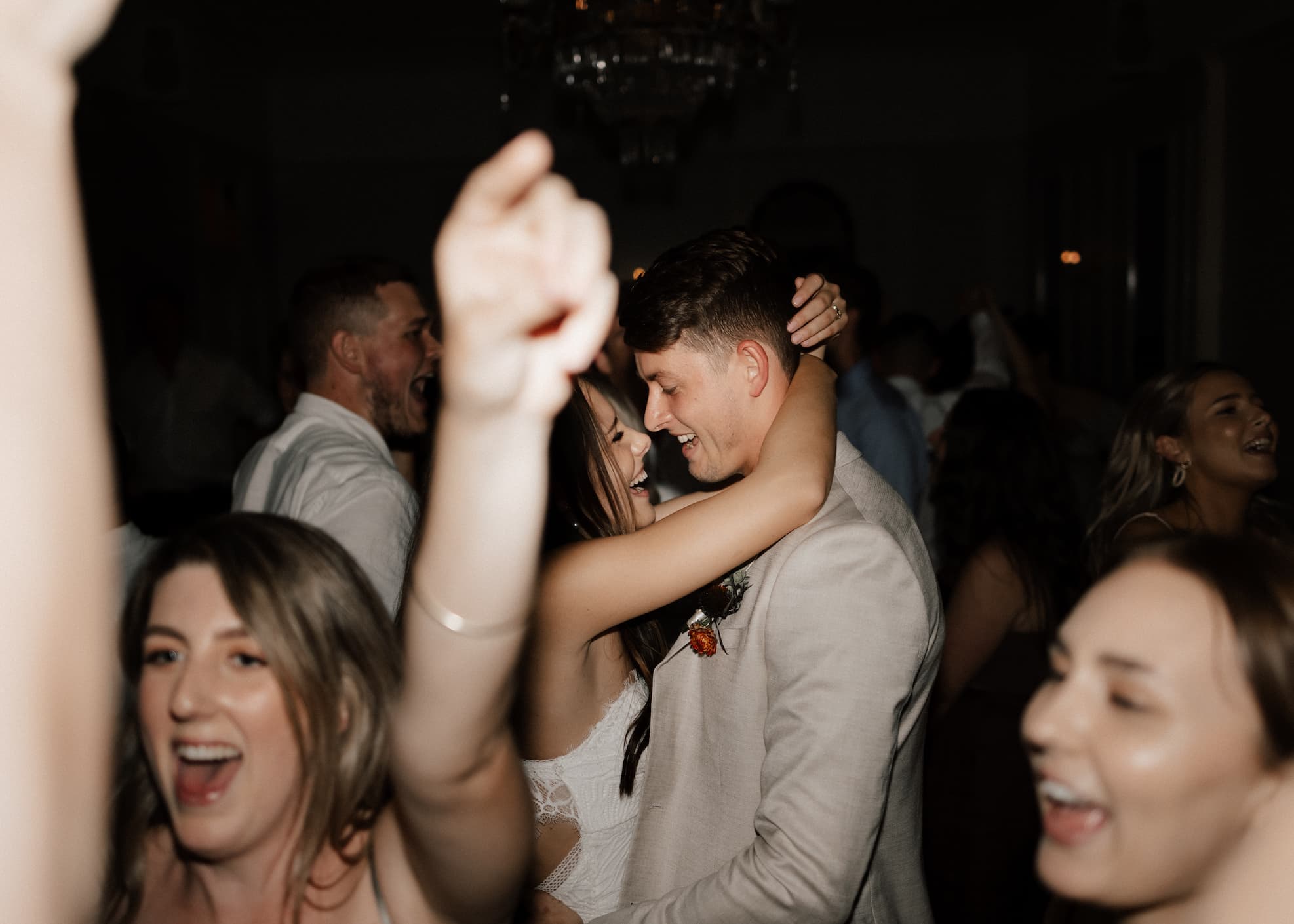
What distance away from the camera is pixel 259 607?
1.14 metres

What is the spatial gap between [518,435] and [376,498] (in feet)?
6.28

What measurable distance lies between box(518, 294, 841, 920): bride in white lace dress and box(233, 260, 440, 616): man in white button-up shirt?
0.80m

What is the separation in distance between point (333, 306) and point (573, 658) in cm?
168

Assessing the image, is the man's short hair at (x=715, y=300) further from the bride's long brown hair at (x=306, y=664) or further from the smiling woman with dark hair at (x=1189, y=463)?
the smiling woman with dark hair at (x=1189, y=463)

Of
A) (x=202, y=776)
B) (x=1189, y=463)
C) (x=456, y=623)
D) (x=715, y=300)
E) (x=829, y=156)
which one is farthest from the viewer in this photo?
(x=829, y=156)

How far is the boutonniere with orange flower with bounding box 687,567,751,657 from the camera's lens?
5.16 feet

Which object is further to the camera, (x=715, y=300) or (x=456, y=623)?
(x=715, y=300)

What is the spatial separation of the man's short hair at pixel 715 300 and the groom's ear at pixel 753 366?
0.01m

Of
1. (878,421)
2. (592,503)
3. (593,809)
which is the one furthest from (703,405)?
(878,421)

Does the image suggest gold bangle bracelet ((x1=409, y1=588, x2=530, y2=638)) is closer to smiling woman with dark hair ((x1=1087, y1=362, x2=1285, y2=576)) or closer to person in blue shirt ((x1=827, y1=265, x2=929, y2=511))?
smiling woman with dark hair ((x1=1087, y1=362, x2=1285, y2=576))

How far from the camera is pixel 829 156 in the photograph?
841 cm

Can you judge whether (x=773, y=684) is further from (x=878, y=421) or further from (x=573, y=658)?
(x=878, y=421)

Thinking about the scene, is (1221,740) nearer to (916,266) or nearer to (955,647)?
(955,647)

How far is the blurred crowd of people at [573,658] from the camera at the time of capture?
43 centimetres
